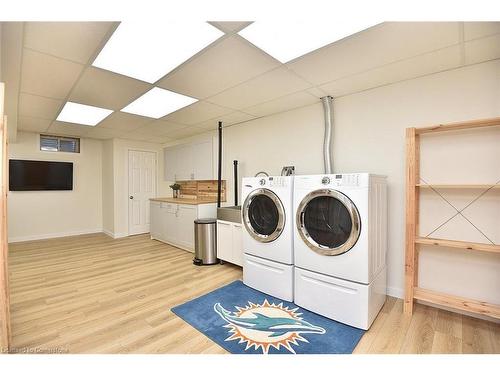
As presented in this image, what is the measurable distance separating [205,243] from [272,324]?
171cm

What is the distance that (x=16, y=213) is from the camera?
457cm

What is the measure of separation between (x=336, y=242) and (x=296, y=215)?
417mm

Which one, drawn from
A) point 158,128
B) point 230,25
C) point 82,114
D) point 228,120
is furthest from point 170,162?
point 230,25

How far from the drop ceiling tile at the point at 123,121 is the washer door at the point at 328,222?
2.88 m

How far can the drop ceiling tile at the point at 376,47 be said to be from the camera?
1531 millimetres

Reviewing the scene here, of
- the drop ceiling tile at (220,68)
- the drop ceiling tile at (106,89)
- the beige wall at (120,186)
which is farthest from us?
the beige wall at (120,186)

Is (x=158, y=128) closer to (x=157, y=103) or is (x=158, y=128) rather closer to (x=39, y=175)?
(x=157, y=103)

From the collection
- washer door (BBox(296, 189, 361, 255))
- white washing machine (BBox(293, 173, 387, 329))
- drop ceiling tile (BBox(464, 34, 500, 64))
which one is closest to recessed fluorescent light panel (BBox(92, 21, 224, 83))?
white washing machine (BBox(293, 173, 387, 329))

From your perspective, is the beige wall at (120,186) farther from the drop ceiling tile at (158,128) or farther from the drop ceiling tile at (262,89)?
the drop ceiling tile at (262,89)

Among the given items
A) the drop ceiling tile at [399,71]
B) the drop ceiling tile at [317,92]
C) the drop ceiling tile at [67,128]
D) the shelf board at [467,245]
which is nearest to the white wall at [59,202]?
the drop ceiling tile at [67,128]

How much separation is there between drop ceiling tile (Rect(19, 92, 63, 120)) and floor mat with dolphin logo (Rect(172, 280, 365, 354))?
2.83 meters

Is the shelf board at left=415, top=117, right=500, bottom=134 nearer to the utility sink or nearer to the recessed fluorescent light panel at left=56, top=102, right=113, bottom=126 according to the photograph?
the utility sink

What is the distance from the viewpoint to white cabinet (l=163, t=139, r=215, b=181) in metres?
4.38

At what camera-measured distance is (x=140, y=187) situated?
18.2ft
